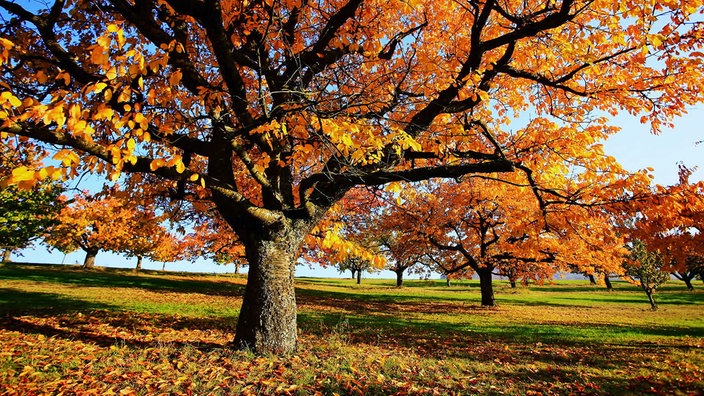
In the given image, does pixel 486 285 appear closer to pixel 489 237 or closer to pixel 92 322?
pixel 489 237

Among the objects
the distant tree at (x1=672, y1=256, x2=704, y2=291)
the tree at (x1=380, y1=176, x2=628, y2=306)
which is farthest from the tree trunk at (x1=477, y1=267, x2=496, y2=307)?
the distant tree at (x1=672, y1=256, x2=704, y2=291)

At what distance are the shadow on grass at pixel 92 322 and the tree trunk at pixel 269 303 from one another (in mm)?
1059

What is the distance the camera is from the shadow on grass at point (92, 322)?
24.0 ft

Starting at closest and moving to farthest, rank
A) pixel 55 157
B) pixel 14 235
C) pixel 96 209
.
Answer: pixel 55 157 < pixel 14 235 < pixel 96 209

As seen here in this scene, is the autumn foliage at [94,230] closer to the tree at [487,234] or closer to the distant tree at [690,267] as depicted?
the tree at [487,234]

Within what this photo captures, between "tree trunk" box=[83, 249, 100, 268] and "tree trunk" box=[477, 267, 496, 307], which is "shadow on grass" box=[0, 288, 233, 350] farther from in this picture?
"tree trunk" box=[83, 249, 100, 268]

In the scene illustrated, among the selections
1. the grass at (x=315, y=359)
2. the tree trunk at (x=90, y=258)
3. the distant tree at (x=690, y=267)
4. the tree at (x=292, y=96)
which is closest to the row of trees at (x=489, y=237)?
the distant tree at (x=690, y=267)

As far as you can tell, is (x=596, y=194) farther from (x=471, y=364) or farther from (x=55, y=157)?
(x=55, y=157)

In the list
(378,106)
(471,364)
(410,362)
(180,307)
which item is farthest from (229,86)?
(180,307)

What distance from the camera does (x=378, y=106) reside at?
6480 mm

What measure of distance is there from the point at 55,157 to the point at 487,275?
2280cm

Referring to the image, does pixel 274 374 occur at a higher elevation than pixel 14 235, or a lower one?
lower

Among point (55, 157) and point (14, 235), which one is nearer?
point (55, 157)

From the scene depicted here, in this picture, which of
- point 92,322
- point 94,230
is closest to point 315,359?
point 92,322
